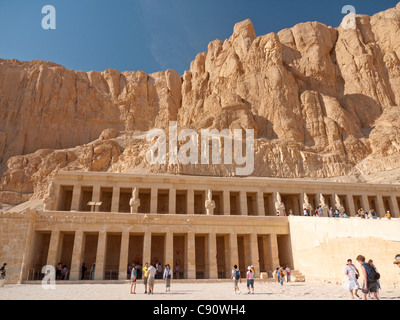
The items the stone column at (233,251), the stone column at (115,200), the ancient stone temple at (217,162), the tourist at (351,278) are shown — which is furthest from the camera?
the stone column at (115,200)

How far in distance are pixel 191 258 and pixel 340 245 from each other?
37.0ft

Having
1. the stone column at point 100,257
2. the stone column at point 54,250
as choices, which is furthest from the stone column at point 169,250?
the stone column at point 54,250

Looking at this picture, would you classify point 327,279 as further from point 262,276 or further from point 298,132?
point 298,132

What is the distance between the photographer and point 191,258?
86.7 ft

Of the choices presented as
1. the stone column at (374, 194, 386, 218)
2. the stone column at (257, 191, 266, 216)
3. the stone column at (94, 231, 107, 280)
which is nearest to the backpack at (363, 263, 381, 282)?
the stone column at (94, 231, 107, 280)

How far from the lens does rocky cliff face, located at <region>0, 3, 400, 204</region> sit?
52969 millimetres

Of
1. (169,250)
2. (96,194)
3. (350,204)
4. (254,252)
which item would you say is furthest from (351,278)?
(350,204)

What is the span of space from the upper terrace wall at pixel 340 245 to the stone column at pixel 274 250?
140cm

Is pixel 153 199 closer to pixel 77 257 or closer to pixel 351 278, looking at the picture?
pixel 77 257

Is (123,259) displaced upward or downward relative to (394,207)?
downward

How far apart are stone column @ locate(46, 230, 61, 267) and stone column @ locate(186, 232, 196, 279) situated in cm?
995

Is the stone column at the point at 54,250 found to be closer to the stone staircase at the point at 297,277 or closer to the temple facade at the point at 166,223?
the temple facade at the point at 166,223

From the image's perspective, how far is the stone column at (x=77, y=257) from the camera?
24.6m

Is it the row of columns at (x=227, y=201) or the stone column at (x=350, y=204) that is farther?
the stone column at (x=350, y=204)
